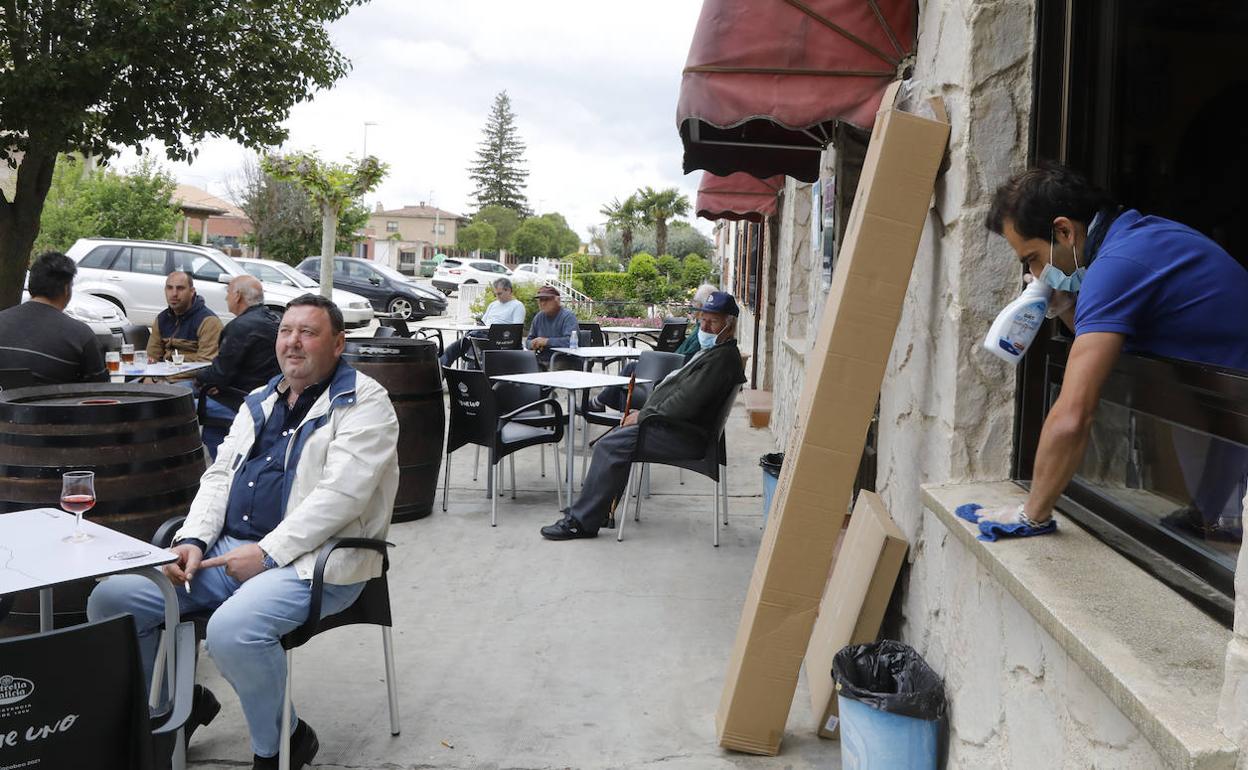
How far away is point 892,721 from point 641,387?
16.0ft

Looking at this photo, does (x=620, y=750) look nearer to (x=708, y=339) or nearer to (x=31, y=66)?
(x=708, y=339)

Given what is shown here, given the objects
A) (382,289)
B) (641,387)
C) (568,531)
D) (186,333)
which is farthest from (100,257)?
(568,531)

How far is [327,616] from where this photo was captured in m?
3.24

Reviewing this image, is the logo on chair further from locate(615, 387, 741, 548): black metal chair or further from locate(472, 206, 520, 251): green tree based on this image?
locate(472, 206, 520, 251): green tree

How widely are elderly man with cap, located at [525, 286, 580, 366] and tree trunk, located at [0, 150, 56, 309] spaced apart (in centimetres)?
484

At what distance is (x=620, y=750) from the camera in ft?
11.4

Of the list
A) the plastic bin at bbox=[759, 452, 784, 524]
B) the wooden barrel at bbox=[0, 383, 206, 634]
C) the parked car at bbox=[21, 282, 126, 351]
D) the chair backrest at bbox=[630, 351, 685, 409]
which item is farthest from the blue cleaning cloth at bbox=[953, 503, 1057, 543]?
the parked car at bbox=[21, 282, 126, 351]

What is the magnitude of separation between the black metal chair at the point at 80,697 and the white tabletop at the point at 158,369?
15.7ft

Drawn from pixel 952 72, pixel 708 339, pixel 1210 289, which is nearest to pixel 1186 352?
pixel 1210 289

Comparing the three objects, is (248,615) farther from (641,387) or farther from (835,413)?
(641,387)

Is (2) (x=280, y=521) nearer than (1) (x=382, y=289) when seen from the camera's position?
Yes

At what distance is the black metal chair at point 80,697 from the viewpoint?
6.32 ft

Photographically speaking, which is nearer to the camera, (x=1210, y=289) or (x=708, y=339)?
(x=1210, y=289)

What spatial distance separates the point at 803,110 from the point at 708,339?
3.37 m
